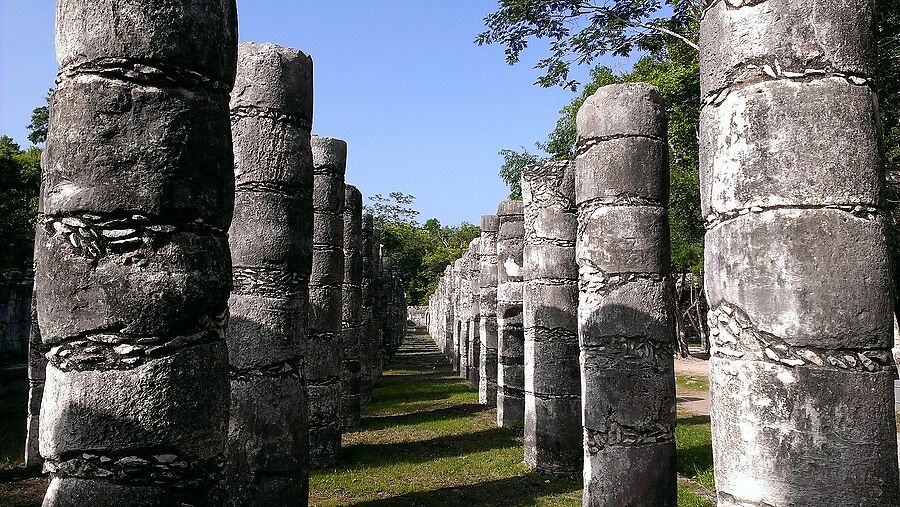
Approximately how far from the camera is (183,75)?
12.1ft

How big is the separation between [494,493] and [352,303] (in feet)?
21.9

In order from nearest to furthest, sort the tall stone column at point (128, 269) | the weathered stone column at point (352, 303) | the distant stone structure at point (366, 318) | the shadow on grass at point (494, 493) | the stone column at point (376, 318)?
the tall stone column at point (128, 269) < the shadow on grass at point (494, 493) < the weathered stone column at point (352, 303) < the distant stone structure at point (366, 318) < the stone column at point (376, 318)

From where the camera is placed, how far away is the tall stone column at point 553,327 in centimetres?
930

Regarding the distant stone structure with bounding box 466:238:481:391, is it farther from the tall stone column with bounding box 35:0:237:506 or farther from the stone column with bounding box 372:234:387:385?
the tall stone column with bounding box 35:0:237:506

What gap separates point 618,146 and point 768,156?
3.55m

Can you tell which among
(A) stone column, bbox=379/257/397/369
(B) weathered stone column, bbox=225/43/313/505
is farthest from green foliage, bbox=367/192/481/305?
(B) weathered stone column, bbox=225/43/313/505

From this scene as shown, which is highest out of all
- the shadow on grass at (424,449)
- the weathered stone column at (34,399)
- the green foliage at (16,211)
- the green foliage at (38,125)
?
the green foliage at (38,125)

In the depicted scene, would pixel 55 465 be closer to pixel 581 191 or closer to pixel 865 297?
pixel 865 297

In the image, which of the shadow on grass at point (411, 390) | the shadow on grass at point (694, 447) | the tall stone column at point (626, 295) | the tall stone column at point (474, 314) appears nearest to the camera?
the tall stone column at point (626, 295)

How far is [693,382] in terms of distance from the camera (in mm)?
19594

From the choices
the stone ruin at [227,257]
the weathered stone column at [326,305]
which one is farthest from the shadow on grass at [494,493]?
the stone ruin at [227,257]

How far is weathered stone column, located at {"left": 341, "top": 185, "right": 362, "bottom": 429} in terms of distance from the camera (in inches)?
532

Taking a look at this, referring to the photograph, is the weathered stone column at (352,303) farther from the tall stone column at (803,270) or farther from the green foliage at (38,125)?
the green foliage at (38,125)

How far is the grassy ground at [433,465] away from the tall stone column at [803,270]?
412 centimetres
